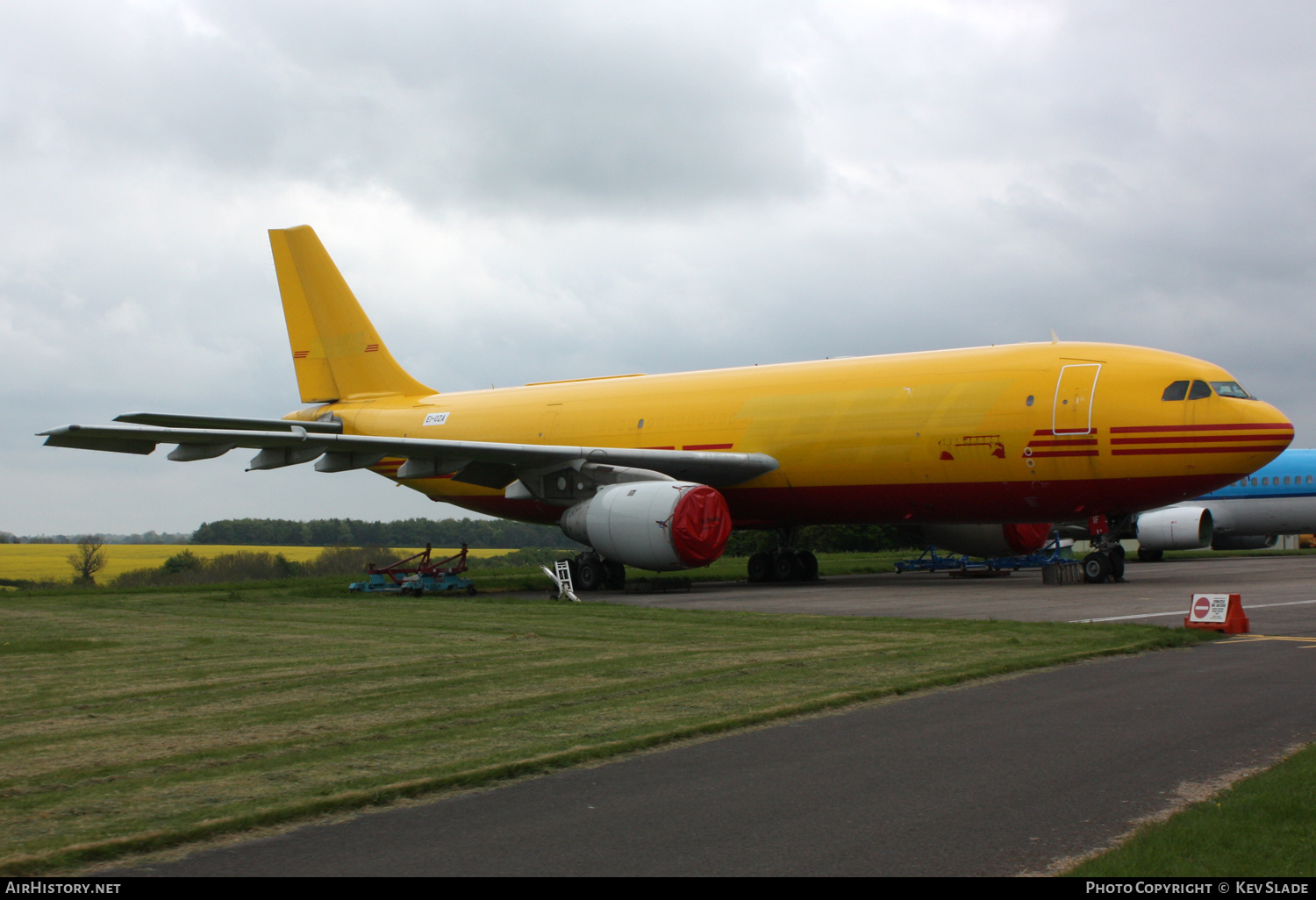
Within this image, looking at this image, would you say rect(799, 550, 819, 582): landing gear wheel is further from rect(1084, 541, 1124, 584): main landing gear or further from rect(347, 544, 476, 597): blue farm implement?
rect(347, 544, 476, 597): blue farm implement

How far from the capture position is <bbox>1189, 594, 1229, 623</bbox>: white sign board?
11.6m

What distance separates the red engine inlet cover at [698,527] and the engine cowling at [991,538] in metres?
8.75

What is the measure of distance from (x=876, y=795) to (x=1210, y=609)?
8222 mm

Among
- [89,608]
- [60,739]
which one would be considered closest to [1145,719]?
[60,739]

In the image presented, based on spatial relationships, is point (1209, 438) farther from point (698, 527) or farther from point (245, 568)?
point (245, 568)

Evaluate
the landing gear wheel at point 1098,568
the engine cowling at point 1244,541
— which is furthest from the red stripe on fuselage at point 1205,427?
the engine cowling at point 1244,541

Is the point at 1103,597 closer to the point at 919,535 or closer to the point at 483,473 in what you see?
the point at 919,535

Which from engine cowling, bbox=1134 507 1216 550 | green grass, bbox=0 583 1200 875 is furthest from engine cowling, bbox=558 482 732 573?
engine cowling, bbox=1134 507 1216 550

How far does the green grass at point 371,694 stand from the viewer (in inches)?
201

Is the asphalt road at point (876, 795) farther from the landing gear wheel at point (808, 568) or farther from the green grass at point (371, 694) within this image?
the landing gear wheel at point (808, 568)

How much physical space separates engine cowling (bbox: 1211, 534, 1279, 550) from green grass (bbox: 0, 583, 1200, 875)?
29041 millimetres

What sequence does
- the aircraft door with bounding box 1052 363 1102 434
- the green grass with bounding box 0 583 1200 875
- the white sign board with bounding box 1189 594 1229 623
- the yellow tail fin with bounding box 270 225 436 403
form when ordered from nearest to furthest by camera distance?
the green grass with bounding box 0 583 1200 875
the white sign board with bounding box 1189 594 1229 623
the aircraft door with bounding box 1052 363 1102 434
the yellow tail fin with bounding box 270 225 436 403

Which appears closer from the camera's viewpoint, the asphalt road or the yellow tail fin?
the asphalt road
